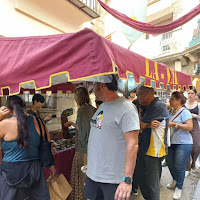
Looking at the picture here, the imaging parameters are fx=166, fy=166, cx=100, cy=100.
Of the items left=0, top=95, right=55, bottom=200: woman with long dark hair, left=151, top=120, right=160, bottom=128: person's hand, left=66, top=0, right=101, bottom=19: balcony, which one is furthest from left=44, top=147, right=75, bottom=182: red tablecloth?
left=66, top=0, right=101, bottom=19: balcony

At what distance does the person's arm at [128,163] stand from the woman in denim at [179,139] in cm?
185

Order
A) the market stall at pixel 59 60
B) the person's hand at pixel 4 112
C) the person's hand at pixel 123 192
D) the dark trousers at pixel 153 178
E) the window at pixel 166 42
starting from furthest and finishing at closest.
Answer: the window at pixel 166 42 < the dark trousers at pixel 153 178 < the person's hand at pixel 4 112 < the person's hand at pixel 123 192 < the market stall at pixel 59 60

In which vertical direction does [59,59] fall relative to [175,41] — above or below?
below

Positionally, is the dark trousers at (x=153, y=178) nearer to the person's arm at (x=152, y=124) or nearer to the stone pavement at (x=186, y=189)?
the person's arm at (x=152, y=124)

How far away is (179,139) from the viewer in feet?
10.4

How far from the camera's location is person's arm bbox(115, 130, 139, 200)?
148 centimetres

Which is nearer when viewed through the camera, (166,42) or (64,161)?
(64,161)

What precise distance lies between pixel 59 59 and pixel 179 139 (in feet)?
9.17

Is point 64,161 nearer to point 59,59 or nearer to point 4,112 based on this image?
point 4,112

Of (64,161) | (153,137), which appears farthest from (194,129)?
(64,161)

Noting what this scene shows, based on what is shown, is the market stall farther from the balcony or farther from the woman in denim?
the balcony

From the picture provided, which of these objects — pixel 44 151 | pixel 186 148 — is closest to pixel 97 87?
pixel 44 151

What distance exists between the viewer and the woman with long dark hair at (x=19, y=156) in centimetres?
168

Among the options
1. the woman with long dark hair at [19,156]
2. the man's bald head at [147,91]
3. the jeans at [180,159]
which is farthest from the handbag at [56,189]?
the jeans at [180,159]
